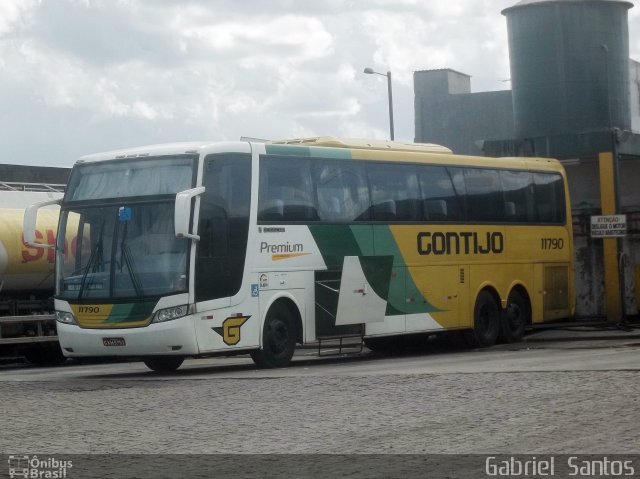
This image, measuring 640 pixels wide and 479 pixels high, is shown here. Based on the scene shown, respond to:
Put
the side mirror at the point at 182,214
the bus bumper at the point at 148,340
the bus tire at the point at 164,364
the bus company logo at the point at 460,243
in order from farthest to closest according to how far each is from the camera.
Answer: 1. the bus company logo at the point at 460,243
2. the bus tire at the point at 164,364
3. the bus bumper at the point at 148,340
4. the side mirror at the point at 182,214

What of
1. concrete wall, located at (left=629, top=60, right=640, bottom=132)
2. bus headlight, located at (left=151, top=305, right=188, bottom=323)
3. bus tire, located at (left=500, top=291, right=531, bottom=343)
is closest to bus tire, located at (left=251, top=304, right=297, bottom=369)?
bus headlight, located at (left=151, top=305, right=188, bottom=323)

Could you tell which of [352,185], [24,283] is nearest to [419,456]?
[352,185]

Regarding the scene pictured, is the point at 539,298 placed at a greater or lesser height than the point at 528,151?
lesser

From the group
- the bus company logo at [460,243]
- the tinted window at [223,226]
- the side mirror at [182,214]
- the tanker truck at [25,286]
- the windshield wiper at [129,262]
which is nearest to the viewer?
the side mirror at [182,214]

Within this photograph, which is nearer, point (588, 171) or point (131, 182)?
point (131, 182)

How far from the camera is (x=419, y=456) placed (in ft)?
33.1

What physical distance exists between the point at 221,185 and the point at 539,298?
Answer: 9858mm

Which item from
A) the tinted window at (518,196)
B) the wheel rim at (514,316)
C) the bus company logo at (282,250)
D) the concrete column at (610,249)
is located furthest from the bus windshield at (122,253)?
the concrete column at (610,249)

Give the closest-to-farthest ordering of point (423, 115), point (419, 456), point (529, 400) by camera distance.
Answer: point (419, 456), point (529, 400), point (423, 115)

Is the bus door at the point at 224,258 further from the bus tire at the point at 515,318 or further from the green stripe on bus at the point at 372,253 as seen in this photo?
the bus tire at the point at 515,318

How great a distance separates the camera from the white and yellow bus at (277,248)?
1944 cm

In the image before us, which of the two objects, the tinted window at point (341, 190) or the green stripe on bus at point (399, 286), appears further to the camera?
the green stripe on bus at point (399, 286)

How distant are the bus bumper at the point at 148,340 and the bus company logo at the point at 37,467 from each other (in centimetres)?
842

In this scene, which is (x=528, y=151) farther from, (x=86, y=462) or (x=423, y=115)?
(x=423, y=115)
